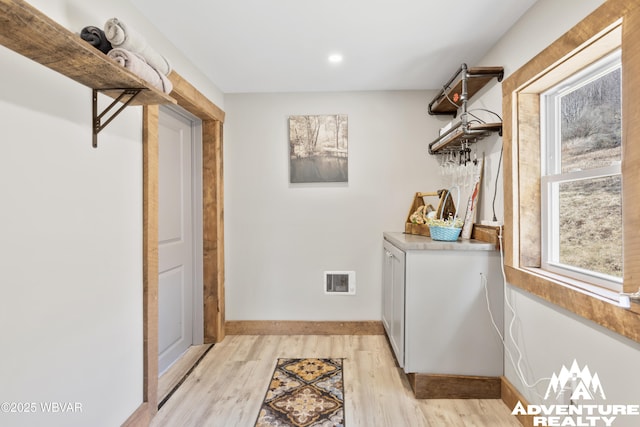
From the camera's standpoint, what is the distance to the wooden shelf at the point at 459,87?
2.01m

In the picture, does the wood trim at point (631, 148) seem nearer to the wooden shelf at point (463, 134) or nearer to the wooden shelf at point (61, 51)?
the wooden shelf at point (463, 134)

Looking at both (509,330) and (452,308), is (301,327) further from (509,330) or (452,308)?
(509,330)

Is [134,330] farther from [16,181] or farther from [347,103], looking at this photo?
[347,103]

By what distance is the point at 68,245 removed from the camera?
4.20ft

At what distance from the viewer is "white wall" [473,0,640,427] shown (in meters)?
1.19

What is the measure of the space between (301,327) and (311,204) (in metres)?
1.14

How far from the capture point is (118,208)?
1.57 m

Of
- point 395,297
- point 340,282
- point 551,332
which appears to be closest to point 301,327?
point 340,282

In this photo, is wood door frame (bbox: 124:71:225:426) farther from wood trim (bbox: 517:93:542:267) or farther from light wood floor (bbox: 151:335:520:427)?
wood trim (bbox: 517:93:542:267)

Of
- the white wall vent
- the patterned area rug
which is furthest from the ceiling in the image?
the patterned area rug

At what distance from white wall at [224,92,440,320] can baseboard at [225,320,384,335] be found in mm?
53

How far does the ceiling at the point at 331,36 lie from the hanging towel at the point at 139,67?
0.57 metres

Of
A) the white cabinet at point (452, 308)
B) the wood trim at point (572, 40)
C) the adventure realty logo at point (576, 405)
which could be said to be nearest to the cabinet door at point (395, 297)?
the white cabinet at point (452, 308)

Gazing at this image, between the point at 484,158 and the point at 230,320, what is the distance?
254 cm
